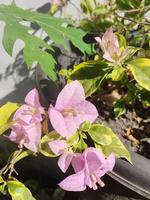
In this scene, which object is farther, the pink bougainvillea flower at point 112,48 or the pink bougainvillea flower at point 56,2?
the pink bougainvillea flower at point 56,2

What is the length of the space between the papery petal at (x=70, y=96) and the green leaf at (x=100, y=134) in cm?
8

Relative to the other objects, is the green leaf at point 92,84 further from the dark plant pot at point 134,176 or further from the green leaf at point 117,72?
the dark plant pot at point 134,176

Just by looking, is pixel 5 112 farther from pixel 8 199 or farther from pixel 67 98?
pixel 8 199

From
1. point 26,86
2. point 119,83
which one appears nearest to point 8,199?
point 26,86

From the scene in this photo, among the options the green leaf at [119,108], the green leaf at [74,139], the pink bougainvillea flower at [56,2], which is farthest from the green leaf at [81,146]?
the pink bougainvillea flower at [56,2]

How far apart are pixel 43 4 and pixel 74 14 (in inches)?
4.8

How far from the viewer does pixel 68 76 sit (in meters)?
0.95

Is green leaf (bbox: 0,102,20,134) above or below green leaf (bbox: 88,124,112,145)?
above

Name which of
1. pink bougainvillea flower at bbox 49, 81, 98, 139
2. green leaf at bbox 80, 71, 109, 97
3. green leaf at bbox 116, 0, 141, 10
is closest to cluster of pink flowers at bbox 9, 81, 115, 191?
pink bougainvillea flower at bbox 49, 81, 98, 139

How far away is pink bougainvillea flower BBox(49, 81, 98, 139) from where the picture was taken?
0.76 m

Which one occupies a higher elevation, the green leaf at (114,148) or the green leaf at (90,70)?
the green leaf at (90,70)

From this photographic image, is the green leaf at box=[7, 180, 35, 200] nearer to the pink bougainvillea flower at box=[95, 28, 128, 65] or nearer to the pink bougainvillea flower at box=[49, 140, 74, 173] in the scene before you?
the pink bougainvillea flower at box=[49, 140, 74, 173]

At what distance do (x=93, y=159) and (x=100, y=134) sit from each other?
0.08 metres

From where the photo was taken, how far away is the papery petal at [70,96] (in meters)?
0.77
